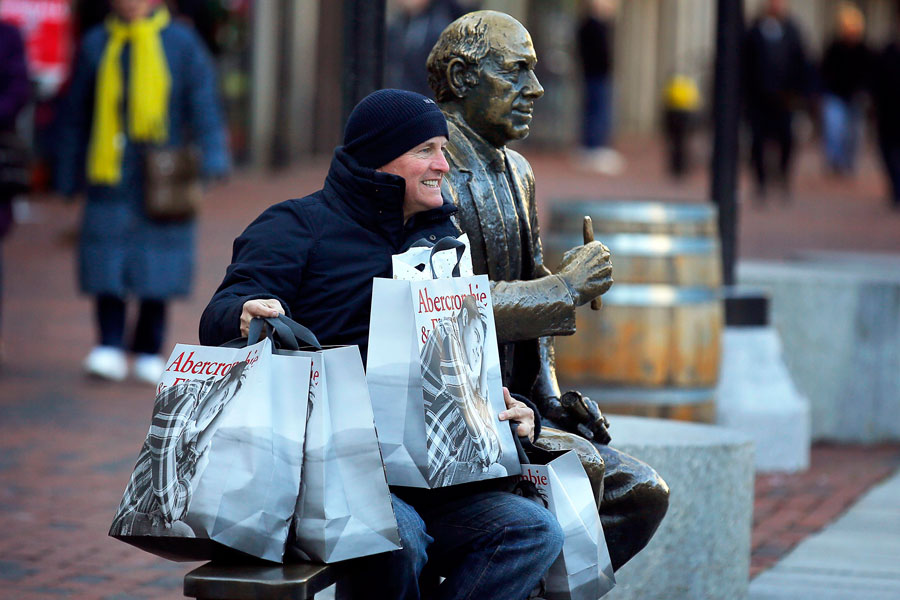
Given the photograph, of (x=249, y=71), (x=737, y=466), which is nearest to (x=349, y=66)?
(x=737, y=466)

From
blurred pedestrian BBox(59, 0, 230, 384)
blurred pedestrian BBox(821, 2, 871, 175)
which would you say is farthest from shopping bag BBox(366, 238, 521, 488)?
blurred pedestrian BBox(821, 2, 871, 175)

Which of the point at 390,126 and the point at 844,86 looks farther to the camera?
the point at 844,86

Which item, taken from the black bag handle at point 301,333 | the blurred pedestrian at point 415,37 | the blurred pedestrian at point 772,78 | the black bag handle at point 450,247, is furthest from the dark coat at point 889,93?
the black bag handle at point 301,333

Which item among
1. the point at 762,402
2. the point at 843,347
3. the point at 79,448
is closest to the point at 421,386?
the point at 79,448

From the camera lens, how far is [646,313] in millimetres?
6094

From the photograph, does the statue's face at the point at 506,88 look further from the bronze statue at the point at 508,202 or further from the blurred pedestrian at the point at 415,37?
the blurred pedestrian at the point at 415,37

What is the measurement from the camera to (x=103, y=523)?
5512 mm

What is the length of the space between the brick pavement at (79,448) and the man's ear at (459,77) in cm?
184

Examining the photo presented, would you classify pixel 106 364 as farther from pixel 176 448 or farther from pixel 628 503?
pixel 176 448

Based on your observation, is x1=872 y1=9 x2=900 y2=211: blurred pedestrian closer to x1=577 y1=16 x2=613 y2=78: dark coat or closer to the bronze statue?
x1=577 y1=16 x2=613 y2=78: dark coat

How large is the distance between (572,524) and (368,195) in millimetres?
818

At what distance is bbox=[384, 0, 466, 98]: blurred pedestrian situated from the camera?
14.9 meters

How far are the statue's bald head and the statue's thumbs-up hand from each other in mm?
532

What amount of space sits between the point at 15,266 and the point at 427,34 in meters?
4.72
